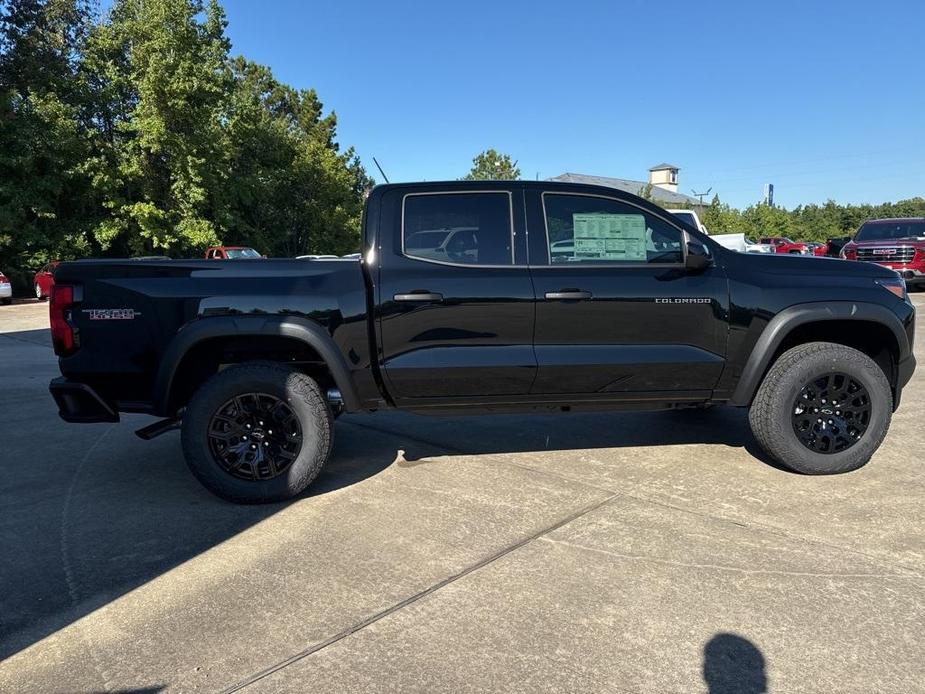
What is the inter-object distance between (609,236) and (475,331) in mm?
1056

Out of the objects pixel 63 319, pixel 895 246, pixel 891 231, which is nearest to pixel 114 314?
pixel 63 319

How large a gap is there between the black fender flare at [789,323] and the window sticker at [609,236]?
2.96 feet

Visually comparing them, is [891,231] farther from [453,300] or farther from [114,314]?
[114,314]

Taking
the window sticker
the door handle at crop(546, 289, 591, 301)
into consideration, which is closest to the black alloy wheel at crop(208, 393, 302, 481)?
the door handle at crop(546, 289, 591, 301)

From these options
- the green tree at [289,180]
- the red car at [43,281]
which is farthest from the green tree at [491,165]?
the red car at [43,281]

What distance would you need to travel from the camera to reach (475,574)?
3.10m

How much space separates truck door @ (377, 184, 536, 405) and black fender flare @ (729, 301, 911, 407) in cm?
138

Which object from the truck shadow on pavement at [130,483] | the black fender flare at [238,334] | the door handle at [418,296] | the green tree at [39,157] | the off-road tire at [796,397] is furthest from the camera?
the green tree at [39,157]

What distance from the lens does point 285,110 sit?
151 ft

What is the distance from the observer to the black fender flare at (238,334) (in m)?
3.84

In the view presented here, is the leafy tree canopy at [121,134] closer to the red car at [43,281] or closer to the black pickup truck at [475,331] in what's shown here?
the red car at [43,281]

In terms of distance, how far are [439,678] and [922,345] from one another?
9.89m

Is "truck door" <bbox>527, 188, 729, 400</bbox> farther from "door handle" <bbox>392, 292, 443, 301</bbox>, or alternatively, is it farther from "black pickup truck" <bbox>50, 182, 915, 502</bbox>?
"door handle" <bbox>392, 292, 443, 301</bbox>

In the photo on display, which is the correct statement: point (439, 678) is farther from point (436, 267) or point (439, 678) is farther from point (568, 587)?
point (436, 267)
